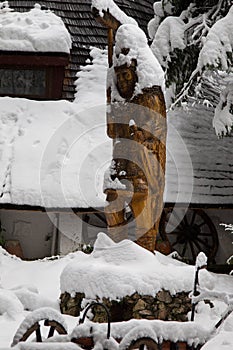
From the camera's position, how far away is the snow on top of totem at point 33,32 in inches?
494

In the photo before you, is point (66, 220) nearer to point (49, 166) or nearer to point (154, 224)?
point (49, 166)

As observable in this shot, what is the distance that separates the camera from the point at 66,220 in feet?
36.4

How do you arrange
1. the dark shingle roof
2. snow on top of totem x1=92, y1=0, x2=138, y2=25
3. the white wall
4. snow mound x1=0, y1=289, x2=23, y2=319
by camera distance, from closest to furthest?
snow on top of totem x1=92, y1=0, x2=138, y2=25, snow mound x1=0, y1=289, x2=23, y2=319, the white wall, the dark shingle roof

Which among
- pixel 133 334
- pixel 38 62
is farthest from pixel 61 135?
pixel 133 334

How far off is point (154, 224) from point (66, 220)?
4.34m

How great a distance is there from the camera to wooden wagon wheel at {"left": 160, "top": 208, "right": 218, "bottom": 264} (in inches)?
479

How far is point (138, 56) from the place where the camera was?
7023mm

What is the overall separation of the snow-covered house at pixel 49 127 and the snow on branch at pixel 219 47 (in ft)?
8.77

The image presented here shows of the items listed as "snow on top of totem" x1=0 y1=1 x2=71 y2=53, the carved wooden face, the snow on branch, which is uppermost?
"snow on top of totem" x1=0 y1=1 x2=71 y2=53

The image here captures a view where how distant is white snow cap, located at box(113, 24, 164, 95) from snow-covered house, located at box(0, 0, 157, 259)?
371cm

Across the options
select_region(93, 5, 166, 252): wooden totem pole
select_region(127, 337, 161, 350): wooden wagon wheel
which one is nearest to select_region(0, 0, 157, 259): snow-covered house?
select_region(93, 5, 166, 252): wooden totem pole

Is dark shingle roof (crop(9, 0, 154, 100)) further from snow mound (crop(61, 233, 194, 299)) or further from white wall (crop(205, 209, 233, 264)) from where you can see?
snow mound (crop(61, 233, 194, 299))

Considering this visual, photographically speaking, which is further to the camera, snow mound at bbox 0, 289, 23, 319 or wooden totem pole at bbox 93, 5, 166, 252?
snow mound at bbox 0, 289, 23, 319

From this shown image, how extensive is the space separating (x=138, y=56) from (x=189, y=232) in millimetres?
5714
